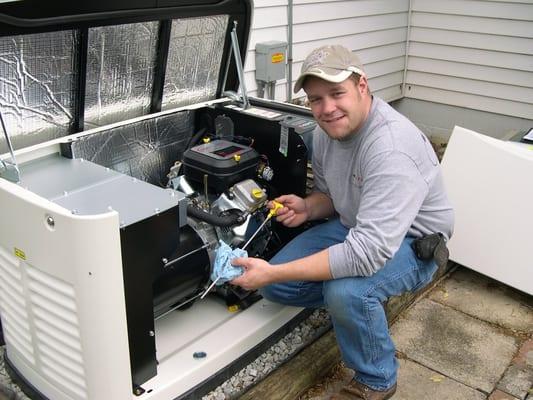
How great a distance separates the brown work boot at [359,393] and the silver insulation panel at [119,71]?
56.2 inches

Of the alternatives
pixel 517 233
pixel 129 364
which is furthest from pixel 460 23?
pixel 129 364

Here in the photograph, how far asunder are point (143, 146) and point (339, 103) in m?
0.97

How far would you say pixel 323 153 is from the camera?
2262mm

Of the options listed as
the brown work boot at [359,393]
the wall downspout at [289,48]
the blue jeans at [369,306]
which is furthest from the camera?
the wall downspout at [289,48]

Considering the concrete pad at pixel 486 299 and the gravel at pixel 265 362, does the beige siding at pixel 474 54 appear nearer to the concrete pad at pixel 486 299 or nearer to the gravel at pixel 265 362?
the concrete pad at pixel 486 299

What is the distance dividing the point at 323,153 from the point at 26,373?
135cm

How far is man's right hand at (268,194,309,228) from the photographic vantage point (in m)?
2.36

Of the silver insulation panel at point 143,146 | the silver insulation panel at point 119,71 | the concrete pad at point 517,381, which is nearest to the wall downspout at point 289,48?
the silver insulation panel at point 143,146

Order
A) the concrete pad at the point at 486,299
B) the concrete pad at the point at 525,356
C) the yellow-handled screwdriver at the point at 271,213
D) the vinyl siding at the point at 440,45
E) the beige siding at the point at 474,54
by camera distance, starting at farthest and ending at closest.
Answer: the beige siding at the point at 474,54, the vinyl siding at the point at 440,45, the concrete pad at the point at 486,299, the concrete pad at the point at 525,356, the yellow-handled screwdriver at the point at 271,213

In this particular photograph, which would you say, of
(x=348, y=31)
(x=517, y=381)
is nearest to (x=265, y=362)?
(x=517, y=381)

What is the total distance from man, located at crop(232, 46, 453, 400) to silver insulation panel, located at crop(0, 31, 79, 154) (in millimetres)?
868

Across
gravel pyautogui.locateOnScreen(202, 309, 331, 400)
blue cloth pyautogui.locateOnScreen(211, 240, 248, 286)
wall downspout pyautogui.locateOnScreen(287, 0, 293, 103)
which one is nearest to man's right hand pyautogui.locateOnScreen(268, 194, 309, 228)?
blue cloth pyautogui.locateOnScreen(211, 240, 248, 286)

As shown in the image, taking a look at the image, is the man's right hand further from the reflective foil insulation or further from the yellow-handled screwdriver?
the reflective foil insulation

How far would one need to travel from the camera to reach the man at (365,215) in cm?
184
